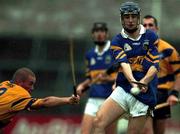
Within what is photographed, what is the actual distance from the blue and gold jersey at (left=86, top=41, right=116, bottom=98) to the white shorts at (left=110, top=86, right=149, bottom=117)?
2.86 meters

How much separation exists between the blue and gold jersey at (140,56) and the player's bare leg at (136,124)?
0.66 feet

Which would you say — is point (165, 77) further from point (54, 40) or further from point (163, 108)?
point (54, 40)

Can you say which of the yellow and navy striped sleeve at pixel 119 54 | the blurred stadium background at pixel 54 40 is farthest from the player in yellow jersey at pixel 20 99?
the blurred stadium background at pixel 54 40

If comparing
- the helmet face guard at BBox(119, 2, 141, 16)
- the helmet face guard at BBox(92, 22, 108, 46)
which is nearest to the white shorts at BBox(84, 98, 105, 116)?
the helmet face guard at BBox(92, 22, 108, 46)

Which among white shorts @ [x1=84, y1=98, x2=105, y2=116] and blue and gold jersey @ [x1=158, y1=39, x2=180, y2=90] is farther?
white shorts @ [x1=84, y1=98, x2=105, y2=116]

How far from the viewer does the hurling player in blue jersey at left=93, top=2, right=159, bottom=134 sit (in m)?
8.52

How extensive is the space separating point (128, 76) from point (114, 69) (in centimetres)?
307

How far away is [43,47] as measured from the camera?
48.8 ft

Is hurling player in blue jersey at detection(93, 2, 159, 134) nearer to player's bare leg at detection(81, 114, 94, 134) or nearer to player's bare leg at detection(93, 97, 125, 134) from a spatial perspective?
player's bare leg at detection(93, 97, 125, 134)

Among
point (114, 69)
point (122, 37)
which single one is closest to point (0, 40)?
point (114, 69)

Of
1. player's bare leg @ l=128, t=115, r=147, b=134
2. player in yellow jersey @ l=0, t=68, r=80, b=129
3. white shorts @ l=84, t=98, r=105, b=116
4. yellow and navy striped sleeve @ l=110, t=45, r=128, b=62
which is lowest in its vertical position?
white shorts @ l=84, t=98, r=105, b=116

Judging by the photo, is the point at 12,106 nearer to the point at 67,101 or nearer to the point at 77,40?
the point at 67,101

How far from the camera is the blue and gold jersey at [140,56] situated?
338 inches

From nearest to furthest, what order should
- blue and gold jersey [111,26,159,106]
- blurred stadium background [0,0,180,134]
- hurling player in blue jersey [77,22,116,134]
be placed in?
blue and gold jersey [111,26,159,106], hurling player in blue jersey [77,22,116,134], blurred stadium background [0,0,180,134]
